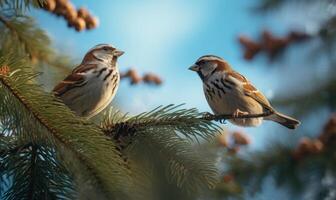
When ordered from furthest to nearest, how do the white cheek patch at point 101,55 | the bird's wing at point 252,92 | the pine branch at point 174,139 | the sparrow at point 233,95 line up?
the white cheek patch at point 101,55 < the bird's wing at point 252,92 < the sparrow at point 233,95 < the pine branch at point 174,139

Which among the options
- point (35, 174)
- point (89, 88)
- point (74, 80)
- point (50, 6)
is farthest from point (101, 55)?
point (35, 174)

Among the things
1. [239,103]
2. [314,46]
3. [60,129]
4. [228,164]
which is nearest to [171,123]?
[60,129]

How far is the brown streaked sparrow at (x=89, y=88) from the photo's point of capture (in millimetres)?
4340

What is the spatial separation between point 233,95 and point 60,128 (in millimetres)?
3015

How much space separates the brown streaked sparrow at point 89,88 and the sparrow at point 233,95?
0.85 metres

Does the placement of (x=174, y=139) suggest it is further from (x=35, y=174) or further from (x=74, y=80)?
(x=74, y=80)

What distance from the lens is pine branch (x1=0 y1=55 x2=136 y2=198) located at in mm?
2201

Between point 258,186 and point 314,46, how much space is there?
3.80 feet

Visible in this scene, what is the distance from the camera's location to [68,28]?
13.1 ft

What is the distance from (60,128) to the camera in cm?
225

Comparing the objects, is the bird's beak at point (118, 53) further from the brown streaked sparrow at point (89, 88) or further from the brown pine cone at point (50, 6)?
the brown pine cone at point (50, 6)

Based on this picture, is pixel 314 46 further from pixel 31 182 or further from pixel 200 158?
pixel 31 182

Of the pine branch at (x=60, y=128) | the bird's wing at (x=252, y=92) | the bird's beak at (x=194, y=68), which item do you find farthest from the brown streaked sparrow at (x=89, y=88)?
the pine branch at (x=60, y=128)

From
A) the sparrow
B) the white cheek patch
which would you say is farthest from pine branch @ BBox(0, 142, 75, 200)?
the white cheek patch
